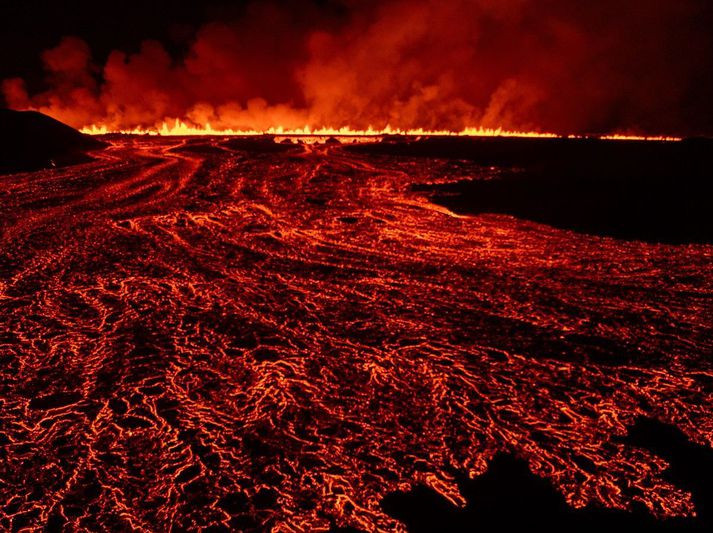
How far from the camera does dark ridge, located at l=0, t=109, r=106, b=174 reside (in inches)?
569

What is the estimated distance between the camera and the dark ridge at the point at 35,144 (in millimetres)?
14461

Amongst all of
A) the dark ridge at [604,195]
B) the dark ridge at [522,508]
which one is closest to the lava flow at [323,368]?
the dark ridge at [522,508]

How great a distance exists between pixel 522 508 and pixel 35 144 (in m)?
20.3

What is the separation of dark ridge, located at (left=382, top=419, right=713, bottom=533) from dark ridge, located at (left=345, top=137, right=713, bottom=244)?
5.71 metres

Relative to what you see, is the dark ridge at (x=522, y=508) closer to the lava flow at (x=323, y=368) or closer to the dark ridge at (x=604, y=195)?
the lava flow at (x=323, y=368)

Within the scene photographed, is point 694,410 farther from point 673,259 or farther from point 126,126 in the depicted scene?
point 126,126

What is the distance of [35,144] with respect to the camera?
1634 cm

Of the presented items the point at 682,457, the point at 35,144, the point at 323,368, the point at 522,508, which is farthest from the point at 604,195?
the point at 35,144

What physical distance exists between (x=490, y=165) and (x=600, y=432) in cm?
1533

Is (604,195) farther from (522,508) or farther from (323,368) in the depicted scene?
(522,508)

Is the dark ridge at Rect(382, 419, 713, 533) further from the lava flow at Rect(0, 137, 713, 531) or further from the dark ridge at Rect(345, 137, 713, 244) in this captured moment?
the dark ridge at Rect(345, 137, 713, 244)

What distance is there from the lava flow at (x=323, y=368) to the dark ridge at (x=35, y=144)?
911 centimetres

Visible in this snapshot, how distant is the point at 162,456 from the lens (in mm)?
2787

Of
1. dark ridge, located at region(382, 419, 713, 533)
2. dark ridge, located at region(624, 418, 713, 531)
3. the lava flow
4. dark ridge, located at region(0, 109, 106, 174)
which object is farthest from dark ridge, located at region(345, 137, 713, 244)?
dark ridge, located at region(0, 109, 106, 174)
